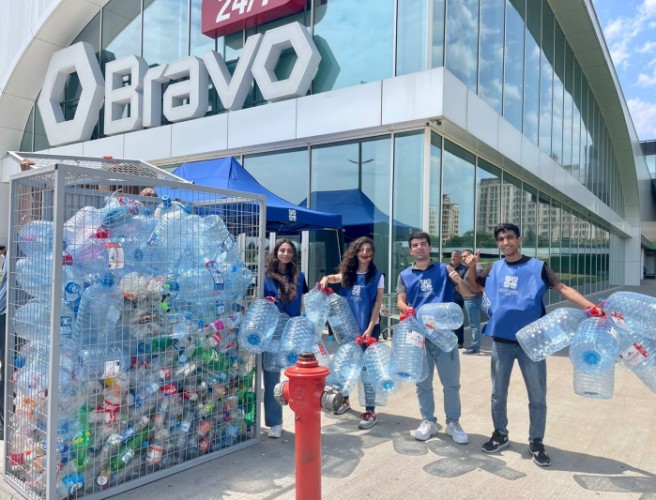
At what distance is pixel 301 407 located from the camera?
288 cm

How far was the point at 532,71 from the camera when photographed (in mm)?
15141

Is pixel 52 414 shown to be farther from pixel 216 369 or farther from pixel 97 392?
pixel 216 369

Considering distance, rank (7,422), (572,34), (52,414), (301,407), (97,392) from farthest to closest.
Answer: (572,34) → (7,422) → (97,392) → (52,414) → (301,407)

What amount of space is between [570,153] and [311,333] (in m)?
18.8

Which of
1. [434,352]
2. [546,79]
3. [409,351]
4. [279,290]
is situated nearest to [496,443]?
[434,352]

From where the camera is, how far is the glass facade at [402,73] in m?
9.40

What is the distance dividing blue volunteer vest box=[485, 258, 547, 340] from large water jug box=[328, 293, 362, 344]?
4.42ft

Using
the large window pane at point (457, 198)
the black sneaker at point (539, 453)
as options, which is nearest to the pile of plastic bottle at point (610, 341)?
the black sneaker at point (539, 453)

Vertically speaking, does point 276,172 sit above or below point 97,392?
above

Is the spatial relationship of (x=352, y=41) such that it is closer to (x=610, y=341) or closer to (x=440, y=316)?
(x=440, y=316)

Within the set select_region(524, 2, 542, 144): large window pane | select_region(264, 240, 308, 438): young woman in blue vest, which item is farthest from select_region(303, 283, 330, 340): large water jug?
select_region(524, 2, 542, 144): large window pane

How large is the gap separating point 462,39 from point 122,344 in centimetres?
928

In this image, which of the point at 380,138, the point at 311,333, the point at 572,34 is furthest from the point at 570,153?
the point at 311,333

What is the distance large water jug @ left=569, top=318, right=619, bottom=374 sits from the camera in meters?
3.45
